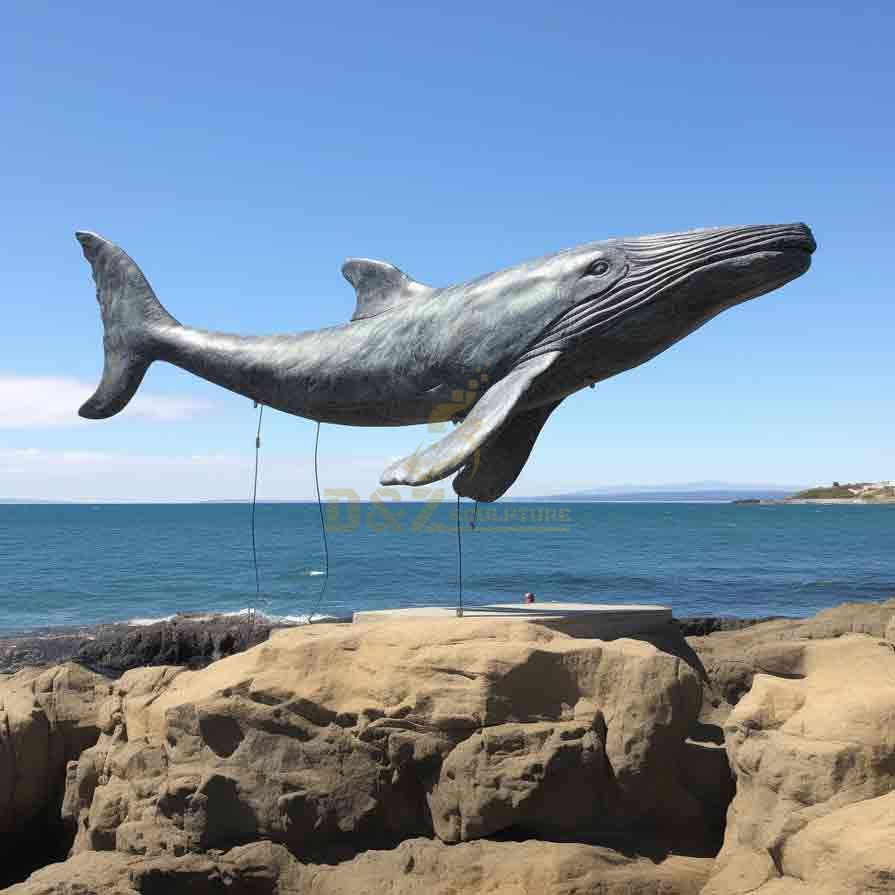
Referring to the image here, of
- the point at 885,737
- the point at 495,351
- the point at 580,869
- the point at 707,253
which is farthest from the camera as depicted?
the point at 495,351

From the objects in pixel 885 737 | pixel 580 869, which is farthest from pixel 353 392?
pixel 885 737

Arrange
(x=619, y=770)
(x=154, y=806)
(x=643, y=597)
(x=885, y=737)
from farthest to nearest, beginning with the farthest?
(x=643, y=597) < (x=154, y=806) < (x=619, y=770) < (x=885, y=737)

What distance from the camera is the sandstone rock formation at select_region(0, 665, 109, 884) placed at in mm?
7473

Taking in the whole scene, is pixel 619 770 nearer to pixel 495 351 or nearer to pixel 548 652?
pixel 548 652

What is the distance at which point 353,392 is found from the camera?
28.0 feet

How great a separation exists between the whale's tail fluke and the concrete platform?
3909 mm

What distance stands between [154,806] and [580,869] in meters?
3.10

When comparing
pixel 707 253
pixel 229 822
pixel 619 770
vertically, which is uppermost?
pixel 707 253

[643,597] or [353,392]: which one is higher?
[353,392]

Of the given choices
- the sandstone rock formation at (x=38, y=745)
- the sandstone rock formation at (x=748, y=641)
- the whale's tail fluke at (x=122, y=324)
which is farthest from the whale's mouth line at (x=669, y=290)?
the sandstone rock formation at (x=38, y=745)

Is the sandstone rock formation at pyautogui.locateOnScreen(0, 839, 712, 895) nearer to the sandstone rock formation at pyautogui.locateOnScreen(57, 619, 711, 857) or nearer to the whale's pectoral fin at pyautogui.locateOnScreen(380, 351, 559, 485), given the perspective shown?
the sandstone rock formation at pyautogui.locateOnScreen(57, 619, 711, 857)

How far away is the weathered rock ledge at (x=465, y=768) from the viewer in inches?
212

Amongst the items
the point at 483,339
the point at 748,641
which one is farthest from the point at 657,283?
the point at 748,641

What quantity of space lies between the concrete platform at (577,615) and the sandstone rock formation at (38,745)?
258 cm
